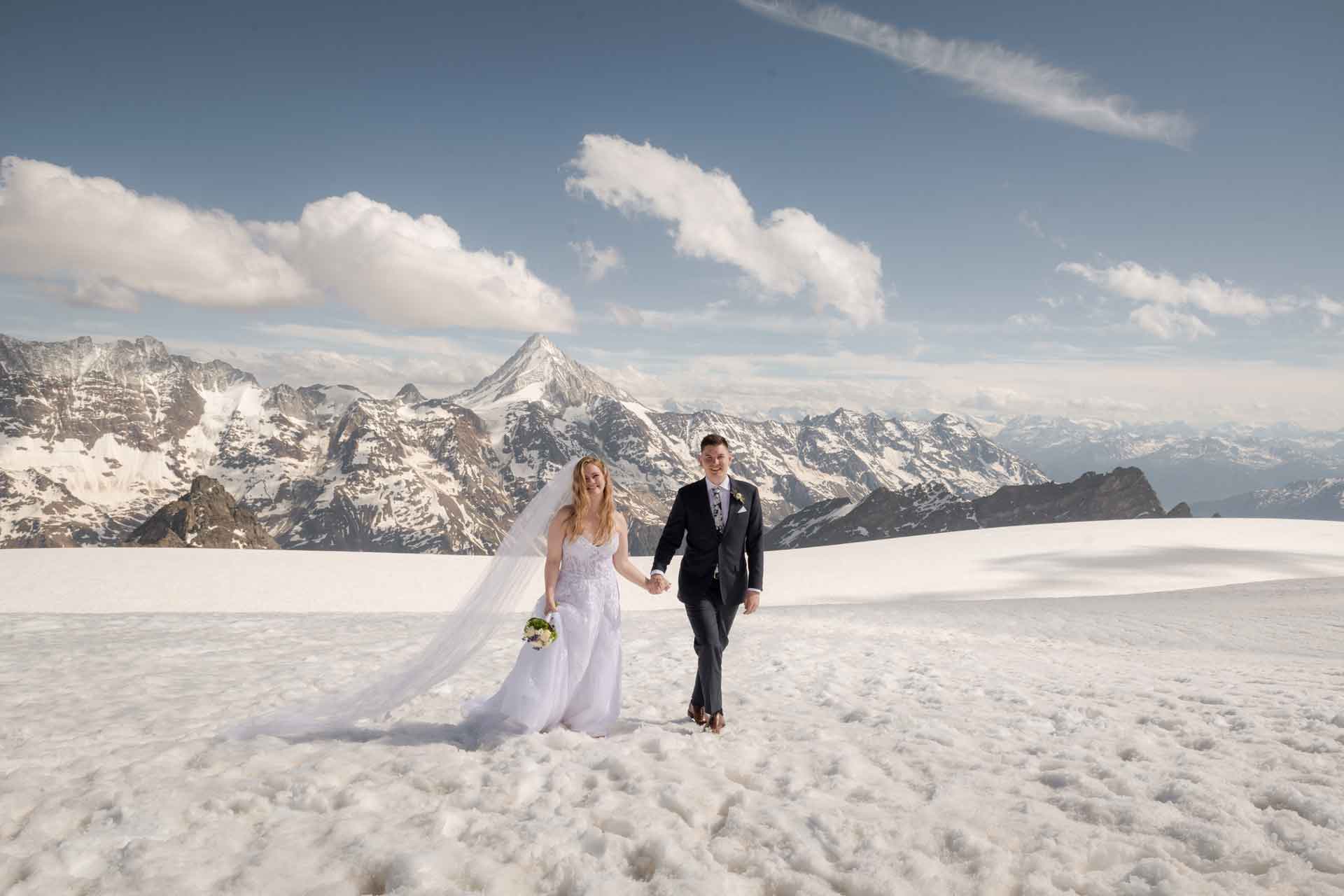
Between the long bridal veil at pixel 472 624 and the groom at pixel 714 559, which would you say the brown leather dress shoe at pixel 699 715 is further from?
the long bridal veil at pixel 472 624

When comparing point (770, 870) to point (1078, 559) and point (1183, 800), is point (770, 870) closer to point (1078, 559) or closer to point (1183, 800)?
point (1183, 800)

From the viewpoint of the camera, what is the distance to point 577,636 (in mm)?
6926

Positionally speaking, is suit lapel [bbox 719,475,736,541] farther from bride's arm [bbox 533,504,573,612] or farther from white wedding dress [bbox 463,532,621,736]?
bride's arm [bbox 533,504,573,612]

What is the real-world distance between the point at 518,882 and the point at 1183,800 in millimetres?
4669

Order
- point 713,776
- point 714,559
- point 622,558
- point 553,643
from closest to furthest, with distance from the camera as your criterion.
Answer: point 713,776, point 553,643, point 714,559, point 622,558

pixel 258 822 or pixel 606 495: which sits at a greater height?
pixel 606 495

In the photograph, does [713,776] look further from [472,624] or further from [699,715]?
[472,624]

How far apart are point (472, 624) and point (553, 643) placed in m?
1.34

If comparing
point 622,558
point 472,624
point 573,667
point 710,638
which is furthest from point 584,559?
point 472,624

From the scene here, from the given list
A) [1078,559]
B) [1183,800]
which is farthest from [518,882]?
[1078,559]

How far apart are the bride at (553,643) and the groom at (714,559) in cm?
54

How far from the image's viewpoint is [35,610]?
17.7m

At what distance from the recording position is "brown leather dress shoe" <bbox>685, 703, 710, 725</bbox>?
7.23 metres

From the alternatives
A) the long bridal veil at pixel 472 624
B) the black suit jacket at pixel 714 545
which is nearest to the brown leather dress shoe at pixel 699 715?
the black suit jacket at pixel 714 545
